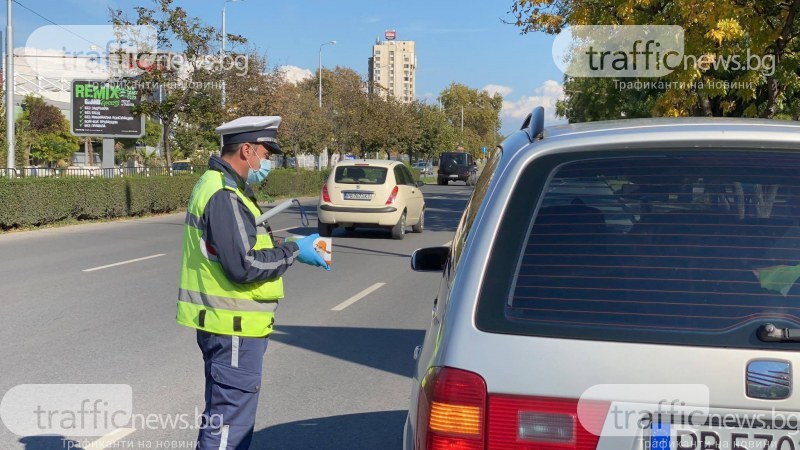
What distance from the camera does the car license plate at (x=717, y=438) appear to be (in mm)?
2246

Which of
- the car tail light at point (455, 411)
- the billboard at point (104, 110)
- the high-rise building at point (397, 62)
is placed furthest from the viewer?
the high-rise building at point (397, 62)

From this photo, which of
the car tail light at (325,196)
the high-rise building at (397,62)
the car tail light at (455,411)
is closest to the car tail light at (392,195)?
the car tail light at (325,196)

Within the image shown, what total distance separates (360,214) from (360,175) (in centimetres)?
91

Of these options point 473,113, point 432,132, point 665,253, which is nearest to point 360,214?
point 665,253

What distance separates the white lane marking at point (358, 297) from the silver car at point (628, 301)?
732 cm

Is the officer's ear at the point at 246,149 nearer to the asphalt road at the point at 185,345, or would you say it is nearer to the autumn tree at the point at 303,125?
the asphalt road at the point at 185,345

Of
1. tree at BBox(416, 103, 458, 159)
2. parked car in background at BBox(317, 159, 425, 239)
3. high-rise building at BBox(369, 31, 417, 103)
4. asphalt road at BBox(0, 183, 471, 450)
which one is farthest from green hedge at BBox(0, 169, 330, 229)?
high-rise building at BBox(369, 31, 417, 103)

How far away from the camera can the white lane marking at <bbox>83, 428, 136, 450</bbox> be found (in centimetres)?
510

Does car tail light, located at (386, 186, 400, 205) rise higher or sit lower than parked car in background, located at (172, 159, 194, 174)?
lower

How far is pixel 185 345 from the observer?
783 centimetres

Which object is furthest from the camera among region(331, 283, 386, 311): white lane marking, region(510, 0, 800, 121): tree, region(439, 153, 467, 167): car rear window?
region(439, 153, 467, 167): car rear window

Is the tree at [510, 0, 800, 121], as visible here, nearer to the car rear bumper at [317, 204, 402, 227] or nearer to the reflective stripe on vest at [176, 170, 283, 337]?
the car rear bumper at [317, 204, 402, 227]

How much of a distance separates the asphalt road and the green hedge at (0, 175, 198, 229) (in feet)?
16.0

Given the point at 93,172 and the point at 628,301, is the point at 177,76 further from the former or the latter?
the point at 628,301
